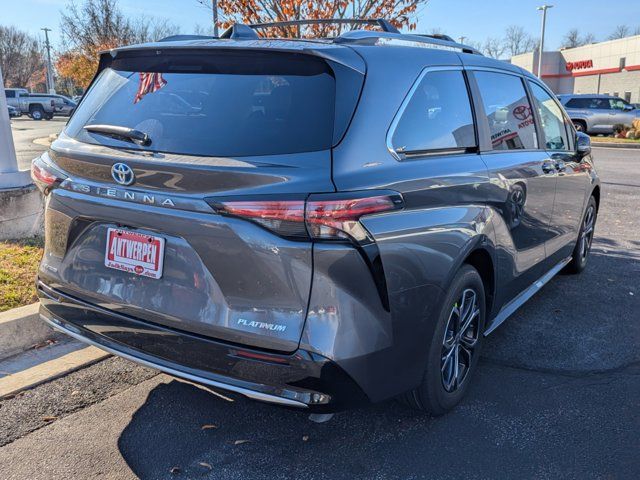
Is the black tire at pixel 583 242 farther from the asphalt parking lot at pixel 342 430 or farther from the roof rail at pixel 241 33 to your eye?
the roof rail at pixel 241 33

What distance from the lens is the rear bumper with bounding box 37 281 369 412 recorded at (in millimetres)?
2338

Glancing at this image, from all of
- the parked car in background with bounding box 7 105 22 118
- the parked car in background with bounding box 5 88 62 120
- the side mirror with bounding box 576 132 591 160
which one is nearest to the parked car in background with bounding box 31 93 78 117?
the parked car in background with bounding box 5 88 62 120

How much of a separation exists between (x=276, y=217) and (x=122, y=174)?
2.55ft

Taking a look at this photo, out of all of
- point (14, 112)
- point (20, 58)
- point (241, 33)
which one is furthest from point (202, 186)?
point (20, 58)

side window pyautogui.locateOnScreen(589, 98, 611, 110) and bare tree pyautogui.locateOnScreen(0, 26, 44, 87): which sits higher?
bare tree pyautogui.locateOnScreen(0, 26, 44, 87)

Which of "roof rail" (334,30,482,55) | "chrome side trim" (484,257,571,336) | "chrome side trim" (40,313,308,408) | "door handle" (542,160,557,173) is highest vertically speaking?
"roof rail" (334,30,482,55)

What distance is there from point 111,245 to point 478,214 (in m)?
1.87

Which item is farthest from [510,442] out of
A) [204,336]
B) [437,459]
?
[204,336]

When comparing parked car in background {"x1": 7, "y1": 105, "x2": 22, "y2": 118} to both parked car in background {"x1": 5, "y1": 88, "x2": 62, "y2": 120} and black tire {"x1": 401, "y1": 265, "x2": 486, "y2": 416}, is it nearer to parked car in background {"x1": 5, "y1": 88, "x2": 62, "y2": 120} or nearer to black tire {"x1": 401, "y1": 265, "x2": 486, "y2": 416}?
parked car in background {"x1": 5, "y1": 88, "x2": 62, "y2": 120}

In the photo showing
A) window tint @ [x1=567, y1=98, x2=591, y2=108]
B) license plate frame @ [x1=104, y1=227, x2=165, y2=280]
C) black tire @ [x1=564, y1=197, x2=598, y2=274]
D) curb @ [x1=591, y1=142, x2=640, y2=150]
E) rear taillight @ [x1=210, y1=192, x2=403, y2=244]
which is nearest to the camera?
rear taillight @ [x1=210, y1=192, x2=403, y2=244]

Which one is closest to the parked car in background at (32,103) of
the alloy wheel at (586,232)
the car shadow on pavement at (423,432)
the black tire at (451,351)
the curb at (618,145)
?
the curb at (618,145)

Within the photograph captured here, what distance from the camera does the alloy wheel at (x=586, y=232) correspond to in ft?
18.8

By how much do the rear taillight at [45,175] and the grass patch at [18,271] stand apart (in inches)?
60.4

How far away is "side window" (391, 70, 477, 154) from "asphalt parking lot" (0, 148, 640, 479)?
4.51ft
